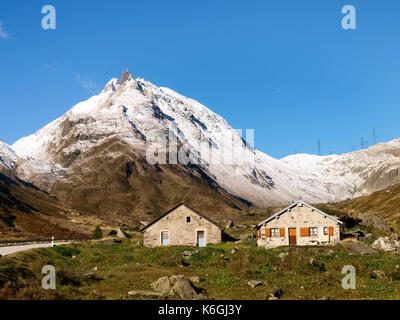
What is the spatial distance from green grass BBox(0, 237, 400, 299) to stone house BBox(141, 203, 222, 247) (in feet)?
39.5

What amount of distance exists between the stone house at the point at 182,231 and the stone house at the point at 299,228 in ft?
19.9

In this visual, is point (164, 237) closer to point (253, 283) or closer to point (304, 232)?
point (304, 232)

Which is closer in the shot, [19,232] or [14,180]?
[19,232]

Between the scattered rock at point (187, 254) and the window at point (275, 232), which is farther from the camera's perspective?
the window at point (275, 232)

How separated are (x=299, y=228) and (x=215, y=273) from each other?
2203 centimetres

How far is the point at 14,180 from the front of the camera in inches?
7274

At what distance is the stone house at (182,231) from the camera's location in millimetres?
52781

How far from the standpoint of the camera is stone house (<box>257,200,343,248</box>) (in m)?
49.2

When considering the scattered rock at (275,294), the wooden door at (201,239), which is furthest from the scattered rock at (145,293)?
the wooden door at (201,239)

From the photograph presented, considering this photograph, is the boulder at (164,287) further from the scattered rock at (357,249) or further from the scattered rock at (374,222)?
the scattered rock at (374,222)

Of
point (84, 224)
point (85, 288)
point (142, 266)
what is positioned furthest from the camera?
point (84, 224)
